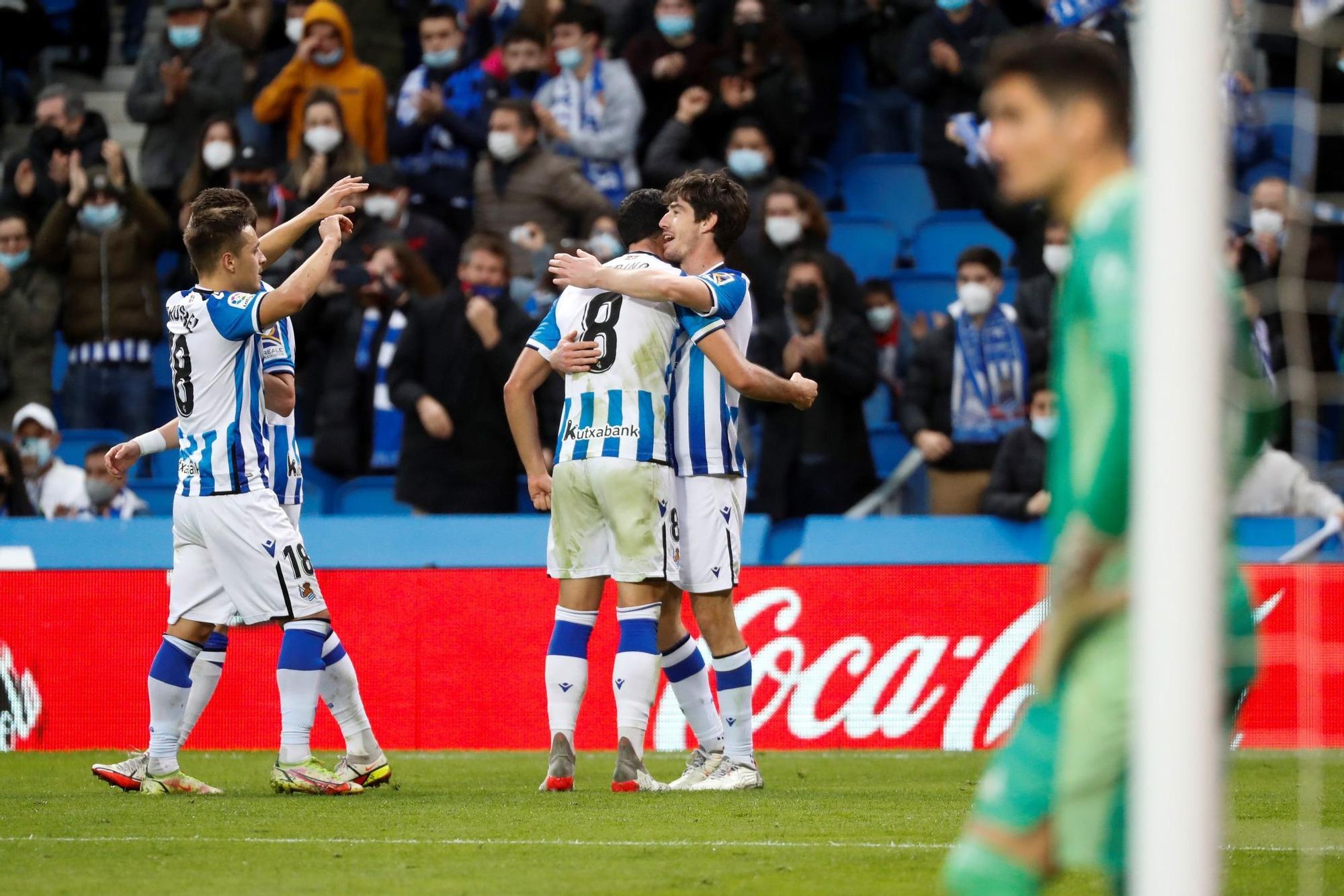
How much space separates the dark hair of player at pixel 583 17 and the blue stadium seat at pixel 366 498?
146 inches

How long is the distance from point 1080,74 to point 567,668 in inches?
184

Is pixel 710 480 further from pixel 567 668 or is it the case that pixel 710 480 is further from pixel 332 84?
pixel 332 84

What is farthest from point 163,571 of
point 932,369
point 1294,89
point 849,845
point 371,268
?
point 1294,89

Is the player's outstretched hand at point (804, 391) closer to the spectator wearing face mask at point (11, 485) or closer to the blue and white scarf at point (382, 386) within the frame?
the blue and white scarf at point (382, 386)

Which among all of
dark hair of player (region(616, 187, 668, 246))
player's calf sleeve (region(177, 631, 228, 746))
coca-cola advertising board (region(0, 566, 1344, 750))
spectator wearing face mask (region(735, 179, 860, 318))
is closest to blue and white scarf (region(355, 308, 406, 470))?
coca-cola advertising board (region(0, 566, 1344, 750))

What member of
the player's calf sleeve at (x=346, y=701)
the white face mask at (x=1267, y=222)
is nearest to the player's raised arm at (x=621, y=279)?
the player's calf sleeve at (x=346, y=701)

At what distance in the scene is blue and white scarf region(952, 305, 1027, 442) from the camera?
39.7 feet

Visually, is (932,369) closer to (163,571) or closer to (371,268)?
(371,268)

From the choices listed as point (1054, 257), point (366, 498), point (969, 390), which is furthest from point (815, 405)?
point (366, 498)

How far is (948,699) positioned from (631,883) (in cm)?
564

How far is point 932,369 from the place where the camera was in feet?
40.2

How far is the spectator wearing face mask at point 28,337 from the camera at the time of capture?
47.0 feet

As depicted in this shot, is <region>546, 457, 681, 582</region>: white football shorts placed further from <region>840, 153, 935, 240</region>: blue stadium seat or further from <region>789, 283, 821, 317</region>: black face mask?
<region>840, 153, 935, 240</region>: blue stadium seat

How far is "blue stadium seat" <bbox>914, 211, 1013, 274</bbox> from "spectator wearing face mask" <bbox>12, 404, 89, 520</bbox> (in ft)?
20.9
